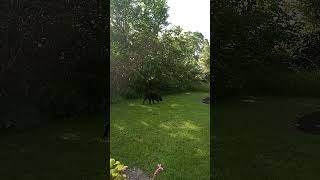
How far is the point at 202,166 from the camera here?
434 centimetres

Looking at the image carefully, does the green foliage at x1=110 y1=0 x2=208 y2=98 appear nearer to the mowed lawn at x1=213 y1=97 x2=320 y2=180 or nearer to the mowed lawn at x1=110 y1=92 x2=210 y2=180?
the mowed lawn at x1=110 y1=92 x2=210 y2=180

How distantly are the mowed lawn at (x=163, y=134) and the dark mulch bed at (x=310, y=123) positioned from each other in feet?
3.29

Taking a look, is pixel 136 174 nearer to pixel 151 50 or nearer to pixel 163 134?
pixel 163 134

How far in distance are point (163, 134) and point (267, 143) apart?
121cm

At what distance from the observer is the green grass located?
3.63 metres

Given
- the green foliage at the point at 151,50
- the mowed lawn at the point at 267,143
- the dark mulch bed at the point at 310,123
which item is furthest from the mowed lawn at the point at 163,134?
the dark mulch bed at the point at 310,123

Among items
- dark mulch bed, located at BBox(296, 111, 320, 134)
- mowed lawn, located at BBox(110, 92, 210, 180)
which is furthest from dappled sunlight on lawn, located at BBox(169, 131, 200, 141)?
dark mulch bed, located at BBox(296, 111, 320, 134)

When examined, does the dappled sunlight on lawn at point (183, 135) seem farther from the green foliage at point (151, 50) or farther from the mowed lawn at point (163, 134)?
the green foliage at point (151, 50)

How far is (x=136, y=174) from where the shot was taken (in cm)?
439

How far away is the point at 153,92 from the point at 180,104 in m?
0.33

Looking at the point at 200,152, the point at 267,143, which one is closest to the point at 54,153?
the point at 200,152

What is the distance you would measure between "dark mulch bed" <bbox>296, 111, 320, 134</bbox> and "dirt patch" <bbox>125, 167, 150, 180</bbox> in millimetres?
1632

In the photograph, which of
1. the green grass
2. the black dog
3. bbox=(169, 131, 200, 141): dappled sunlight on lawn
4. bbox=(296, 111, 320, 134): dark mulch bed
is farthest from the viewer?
the black dog

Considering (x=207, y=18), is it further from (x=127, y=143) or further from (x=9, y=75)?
(x=9, y=75)
